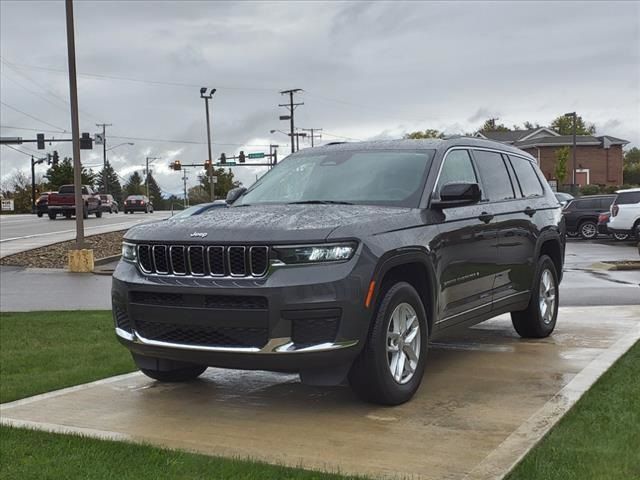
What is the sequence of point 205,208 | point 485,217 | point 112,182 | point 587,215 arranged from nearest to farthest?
point 485,217
point 205,208
point 587,215
point 112,182

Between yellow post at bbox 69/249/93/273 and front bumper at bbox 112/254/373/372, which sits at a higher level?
front bumper at bbox 112/254/373/372

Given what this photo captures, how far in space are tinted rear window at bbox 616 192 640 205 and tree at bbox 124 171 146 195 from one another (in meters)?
145

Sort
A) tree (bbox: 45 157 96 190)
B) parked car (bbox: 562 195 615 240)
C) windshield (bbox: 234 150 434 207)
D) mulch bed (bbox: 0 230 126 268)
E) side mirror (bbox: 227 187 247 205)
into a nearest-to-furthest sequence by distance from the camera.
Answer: windshield (bbox: 234 150 434 207) < side mirror (bbox: 227 187 247 205) < mulch bed (bbox: 0 230 126 268) < parked car (bbox: 562 195 615 240) < tree (bbox: 45 157 96 190)

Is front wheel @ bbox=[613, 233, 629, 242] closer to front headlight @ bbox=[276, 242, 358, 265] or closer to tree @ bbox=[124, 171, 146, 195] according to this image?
front headlight @ bbox=[276, 242, 358, 265]

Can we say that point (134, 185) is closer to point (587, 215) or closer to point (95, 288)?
point (587, 215)

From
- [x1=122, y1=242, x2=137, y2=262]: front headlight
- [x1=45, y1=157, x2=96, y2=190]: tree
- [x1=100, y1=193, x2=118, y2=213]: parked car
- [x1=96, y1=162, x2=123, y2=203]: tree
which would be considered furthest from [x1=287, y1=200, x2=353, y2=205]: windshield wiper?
[x1=96, y1=162, x2=123, y2=203]: tree

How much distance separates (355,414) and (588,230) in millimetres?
27141

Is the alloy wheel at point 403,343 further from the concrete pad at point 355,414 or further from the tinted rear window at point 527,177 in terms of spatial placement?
the tinted rear window at point 527,177

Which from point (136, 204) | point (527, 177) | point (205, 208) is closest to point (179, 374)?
point (527, 177)

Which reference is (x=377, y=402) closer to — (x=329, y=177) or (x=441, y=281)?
(x=441, y=281)

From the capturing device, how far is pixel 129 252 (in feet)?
18.1

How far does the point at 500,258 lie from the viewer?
6.85m

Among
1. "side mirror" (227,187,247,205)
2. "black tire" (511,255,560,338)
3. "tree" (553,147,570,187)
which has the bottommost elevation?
"black tire" (511,255,560,338)

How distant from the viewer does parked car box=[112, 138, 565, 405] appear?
15.8ft
